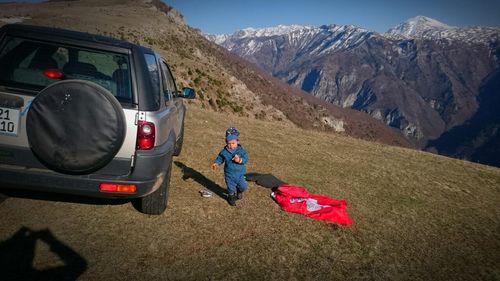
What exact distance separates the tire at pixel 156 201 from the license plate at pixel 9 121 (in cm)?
211

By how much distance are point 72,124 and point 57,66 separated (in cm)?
117

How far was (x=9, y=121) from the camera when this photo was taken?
398cm

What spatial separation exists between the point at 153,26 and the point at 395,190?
62.8 m

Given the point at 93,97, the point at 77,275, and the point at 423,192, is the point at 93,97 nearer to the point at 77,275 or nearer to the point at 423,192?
the point at 77,275

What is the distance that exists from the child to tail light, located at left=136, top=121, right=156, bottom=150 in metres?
1.81

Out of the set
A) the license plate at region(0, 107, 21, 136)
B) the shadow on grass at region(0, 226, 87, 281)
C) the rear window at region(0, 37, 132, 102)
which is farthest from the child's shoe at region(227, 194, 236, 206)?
the license plate at region(0, 107, 21, 136)

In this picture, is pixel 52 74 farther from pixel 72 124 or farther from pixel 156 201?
pixel 156 201

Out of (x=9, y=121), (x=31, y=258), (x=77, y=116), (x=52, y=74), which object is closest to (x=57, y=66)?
(x=52, y=74)

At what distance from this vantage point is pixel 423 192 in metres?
9.48

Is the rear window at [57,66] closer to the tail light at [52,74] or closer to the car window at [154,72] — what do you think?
the tail light at [52,74]

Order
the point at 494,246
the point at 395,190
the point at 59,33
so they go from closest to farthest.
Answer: the point at 59,33 → the point at 494,246 → the point at 395,190

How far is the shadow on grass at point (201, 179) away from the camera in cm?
741

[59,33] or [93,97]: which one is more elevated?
[59,33]

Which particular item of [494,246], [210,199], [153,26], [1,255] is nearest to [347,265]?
[210,199]
